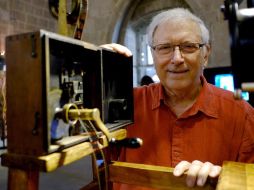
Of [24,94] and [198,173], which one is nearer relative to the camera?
[24,94]

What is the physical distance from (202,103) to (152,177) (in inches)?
24.7

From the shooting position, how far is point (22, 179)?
0.68 meters

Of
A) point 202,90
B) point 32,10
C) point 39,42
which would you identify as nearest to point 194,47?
point 202,90

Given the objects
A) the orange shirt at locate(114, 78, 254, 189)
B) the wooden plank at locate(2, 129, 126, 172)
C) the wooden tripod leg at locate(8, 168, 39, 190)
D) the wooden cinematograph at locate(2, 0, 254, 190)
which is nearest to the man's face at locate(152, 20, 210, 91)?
the orange shirt at locate(114, 78, 254, 189)

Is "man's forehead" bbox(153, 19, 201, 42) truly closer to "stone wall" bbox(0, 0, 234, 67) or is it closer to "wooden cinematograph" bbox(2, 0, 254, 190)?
"wooden cinematograph" bbox(2, 0, 254, 190)

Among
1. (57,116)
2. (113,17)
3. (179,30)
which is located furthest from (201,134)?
(113,17)

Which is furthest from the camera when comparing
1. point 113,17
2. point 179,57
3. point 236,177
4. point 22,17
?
point 22,17

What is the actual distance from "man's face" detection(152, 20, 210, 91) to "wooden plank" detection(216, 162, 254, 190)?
0.53 metres

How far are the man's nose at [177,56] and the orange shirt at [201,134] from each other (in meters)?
0.24

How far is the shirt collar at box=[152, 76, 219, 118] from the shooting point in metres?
1.42

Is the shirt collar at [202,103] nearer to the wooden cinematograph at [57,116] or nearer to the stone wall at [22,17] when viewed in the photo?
the wooden cinematograph at [57,116]

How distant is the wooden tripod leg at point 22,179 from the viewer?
68cm

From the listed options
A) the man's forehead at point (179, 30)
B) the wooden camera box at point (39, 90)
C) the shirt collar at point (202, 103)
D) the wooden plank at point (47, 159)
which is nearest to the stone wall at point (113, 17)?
the shirt collar at point (202, 103)

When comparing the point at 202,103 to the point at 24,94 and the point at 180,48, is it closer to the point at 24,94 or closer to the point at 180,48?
the point at 180,48
